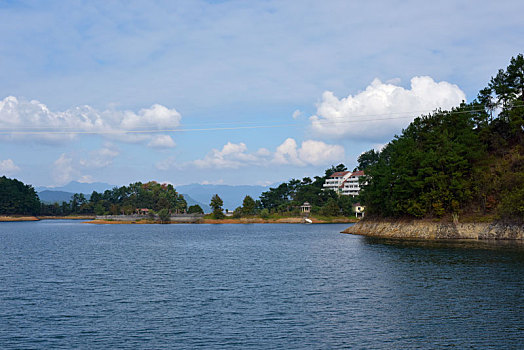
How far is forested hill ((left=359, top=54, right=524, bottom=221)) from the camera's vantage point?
88.4 meters

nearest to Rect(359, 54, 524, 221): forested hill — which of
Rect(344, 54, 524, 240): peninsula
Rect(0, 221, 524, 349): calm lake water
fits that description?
Rect(344, 54, 524, 240): peninsula

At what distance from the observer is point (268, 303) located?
110ft

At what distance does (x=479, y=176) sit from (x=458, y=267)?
47.2 metres

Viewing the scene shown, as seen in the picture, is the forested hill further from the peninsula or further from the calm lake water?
the calm lake water

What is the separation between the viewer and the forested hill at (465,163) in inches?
3479

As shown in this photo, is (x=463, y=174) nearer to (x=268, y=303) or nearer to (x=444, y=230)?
(x=444, y=230)

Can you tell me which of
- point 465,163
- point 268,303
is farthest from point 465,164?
point 268,303

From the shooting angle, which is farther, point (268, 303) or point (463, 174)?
point (463, 174)

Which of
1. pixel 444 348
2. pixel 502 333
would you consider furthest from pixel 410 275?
pixel 444 348

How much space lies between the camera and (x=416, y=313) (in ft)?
99.8

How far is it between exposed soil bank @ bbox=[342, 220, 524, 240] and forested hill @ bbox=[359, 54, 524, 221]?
1.97 meters

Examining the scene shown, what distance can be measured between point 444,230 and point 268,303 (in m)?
67.1

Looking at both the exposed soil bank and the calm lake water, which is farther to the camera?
the exposed soil bank

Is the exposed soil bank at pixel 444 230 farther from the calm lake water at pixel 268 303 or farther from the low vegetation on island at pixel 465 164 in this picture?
the calm lake water at pixel 268 303
